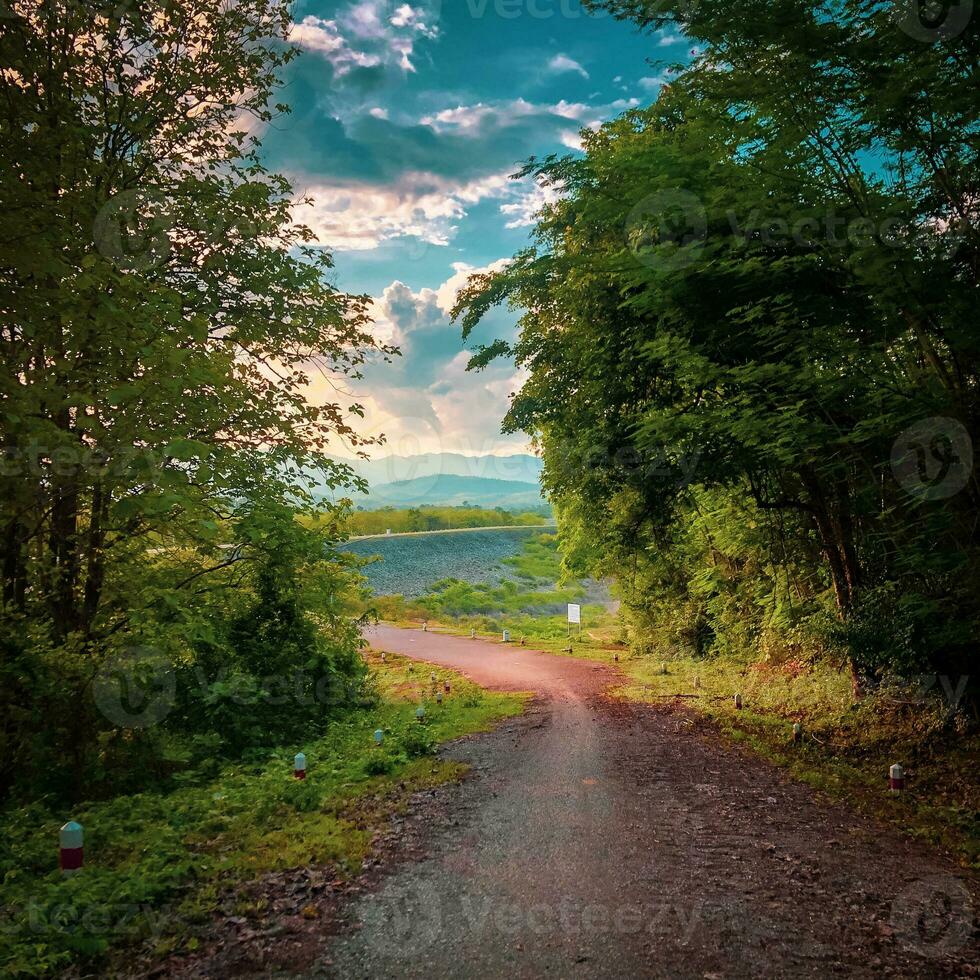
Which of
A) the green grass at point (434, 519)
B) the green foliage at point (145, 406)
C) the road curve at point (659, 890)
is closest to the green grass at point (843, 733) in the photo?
the road curve at point (659, 890)

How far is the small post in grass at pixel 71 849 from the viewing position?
6.26 metres

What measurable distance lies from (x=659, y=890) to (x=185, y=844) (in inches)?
227

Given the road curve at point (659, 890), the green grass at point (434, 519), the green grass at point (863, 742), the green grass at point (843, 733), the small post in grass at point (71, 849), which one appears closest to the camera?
the road curve at point (659, 890)

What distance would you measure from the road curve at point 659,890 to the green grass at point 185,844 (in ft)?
4.40

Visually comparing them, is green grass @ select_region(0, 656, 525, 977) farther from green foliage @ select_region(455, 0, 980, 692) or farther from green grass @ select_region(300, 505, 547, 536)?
green grass @ select_region(300, 505, 547, 536)

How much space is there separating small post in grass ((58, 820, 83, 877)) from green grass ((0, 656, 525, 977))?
13cm

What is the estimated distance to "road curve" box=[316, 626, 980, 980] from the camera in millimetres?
5266

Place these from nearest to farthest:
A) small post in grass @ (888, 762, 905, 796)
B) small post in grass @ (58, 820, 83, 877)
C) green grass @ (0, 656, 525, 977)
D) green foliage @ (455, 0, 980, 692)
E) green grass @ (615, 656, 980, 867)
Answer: green grass @ (0, 656, 525, 977)
small post in grass @ (58, 820, 83, 877)
green foliage @ (455, 0, 980, 692)
green grass @ (615, 656, 980, 867)
small post in grass @ (888, 762, 905, 796)

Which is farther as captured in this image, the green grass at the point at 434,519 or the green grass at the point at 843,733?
the green grass at the point at 434,519

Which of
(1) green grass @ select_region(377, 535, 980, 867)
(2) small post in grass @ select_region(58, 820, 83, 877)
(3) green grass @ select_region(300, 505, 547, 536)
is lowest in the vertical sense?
(1) green grass @ select_region(377, 535, 980, 867)

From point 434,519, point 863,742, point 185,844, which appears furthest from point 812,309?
point 434,519

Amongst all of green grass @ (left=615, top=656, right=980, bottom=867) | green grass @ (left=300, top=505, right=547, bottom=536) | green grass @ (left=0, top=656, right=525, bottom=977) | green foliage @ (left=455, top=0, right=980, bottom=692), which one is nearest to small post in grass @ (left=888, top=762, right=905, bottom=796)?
green grass @ (left=615, top=656, right=980, bottom=867)

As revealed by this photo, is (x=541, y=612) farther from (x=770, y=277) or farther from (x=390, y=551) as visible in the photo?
(x=770, y=277)

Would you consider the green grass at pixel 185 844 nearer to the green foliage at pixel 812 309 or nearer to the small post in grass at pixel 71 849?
the small post in grass at pixel 71 849
